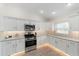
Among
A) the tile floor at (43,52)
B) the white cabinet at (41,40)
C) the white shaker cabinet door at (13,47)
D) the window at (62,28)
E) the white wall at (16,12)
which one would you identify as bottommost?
the tile floor at (43,52)

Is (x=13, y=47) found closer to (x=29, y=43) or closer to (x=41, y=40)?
(x=29, y=43)

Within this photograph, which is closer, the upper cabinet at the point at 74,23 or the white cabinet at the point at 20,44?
the upper cabinet at the point at 74,23

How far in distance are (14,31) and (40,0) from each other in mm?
680

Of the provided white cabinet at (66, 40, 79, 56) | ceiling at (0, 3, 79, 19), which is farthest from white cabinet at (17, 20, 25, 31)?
white cabinet at (66, 40, 79, 56)

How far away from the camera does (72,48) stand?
1.42m

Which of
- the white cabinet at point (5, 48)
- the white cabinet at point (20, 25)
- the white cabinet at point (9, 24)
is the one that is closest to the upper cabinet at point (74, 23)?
the white cabinet at point (20, 25)

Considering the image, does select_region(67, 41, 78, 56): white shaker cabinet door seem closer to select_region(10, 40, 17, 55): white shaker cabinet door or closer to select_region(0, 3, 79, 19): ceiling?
select_region(0, 3, 79, 19): ceiling

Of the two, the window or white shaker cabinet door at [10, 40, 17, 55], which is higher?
the window

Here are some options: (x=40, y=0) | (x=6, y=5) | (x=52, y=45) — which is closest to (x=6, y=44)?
(x=6, y=5)

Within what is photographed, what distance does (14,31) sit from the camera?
1416 mm

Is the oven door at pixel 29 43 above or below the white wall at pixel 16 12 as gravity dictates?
below

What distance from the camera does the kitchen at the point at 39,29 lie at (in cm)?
136

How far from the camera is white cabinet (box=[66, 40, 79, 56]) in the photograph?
1373 mm

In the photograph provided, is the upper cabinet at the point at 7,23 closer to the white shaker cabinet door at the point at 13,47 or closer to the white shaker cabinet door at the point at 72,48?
the white shaker cabinet door at the point at 13,47
